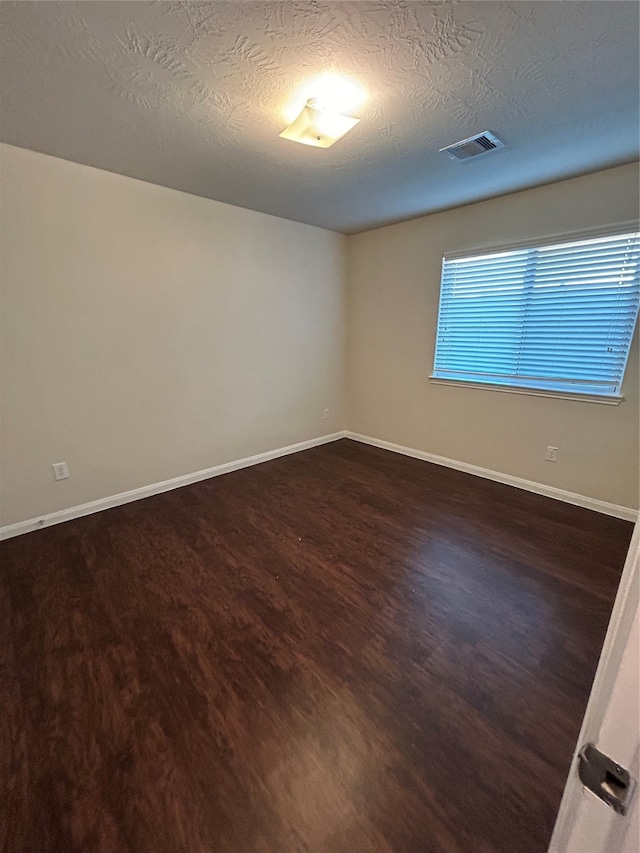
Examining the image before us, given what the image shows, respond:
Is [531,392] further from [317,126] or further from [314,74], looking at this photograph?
[314,74]

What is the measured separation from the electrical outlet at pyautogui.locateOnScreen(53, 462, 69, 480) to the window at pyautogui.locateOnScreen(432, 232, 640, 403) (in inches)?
128

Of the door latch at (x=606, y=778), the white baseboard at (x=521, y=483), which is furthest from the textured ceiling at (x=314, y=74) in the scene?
the white baseboard at (x=521, y=483)

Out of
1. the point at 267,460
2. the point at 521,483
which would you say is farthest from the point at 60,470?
the point at 521,483

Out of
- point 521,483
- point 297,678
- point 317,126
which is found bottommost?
point 297,678

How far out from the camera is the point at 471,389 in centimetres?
322

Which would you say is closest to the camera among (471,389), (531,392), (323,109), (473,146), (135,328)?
(323,109)

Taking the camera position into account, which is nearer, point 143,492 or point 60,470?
point 60,470

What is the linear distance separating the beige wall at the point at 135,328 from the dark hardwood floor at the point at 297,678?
583 millimetres

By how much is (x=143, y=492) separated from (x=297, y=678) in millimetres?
2068

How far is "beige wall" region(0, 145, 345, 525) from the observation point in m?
2.19

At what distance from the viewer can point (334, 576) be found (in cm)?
200

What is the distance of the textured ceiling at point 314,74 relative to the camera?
3.78 ft

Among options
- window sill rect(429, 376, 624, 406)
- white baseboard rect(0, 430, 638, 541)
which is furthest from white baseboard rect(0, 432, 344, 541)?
window sill rect(429, 376, 624, 406)


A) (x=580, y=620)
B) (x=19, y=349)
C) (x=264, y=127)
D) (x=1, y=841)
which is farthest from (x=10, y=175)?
(x=580, y=620)
